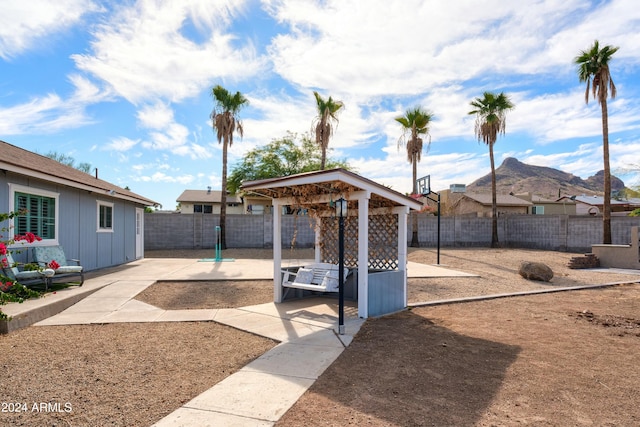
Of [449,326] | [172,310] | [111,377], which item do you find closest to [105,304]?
[172,310]

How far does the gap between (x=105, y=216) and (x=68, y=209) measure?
87.6 inches

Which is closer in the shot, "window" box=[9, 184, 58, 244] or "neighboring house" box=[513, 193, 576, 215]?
"window" box=[9, 184, 58, 244]

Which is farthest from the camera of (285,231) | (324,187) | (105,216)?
(285,231)

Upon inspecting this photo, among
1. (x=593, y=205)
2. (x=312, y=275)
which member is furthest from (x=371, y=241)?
(x=593, y=205)

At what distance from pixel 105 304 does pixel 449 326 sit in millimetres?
6286

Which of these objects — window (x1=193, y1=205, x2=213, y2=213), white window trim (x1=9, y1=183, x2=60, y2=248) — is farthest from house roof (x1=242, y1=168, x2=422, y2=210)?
window (x1=193, y1=205, x2=213, y2=213)

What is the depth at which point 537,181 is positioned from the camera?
322 ft

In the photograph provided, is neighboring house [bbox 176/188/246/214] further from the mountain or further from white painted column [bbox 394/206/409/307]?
the mountain

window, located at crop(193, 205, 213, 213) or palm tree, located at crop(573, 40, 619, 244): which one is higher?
palm tree, located at crop(573, 40, 619, 244)

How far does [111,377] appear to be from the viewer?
3.59 metres

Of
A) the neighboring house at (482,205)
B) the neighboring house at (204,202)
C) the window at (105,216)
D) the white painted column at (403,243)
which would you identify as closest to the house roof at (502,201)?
the neighboring house at (482,205)

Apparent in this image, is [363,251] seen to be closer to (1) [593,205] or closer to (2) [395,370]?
(2) [395,370]

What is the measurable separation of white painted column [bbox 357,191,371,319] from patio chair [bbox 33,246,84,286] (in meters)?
6.27

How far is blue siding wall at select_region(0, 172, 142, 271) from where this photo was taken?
8250 mm
